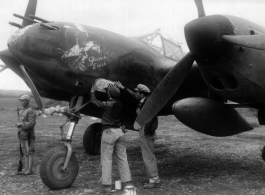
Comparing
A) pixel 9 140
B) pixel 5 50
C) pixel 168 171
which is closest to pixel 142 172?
pixel 168 171

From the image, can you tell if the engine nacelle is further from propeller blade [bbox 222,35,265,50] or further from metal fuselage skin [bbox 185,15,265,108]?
propeller blade [bbox 222,35,265,50]

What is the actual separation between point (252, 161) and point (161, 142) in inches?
147

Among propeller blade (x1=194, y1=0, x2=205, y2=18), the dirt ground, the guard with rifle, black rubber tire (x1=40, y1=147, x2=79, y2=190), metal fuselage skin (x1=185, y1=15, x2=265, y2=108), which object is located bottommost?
the dirt ground

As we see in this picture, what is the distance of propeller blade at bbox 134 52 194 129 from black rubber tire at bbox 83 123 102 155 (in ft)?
9.76

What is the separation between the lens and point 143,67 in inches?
237

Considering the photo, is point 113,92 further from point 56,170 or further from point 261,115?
point 261,115

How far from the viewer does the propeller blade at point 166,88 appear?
5.25 m

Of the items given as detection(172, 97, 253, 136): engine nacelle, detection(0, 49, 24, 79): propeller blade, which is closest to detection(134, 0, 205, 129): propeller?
detection(172, 97, 253, 136): engine nacelle

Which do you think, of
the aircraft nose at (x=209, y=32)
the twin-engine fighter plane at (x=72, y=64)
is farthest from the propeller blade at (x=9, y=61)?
the aircraft nose at (x=209, y=32)

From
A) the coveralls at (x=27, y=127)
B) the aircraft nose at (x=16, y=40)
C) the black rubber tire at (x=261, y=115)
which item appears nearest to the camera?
the aircraft nose at (x=16, y=40)

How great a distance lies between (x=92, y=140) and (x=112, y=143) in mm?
3373

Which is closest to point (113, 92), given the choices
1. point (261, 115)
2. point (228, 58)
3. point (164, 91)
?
point (164, 91)

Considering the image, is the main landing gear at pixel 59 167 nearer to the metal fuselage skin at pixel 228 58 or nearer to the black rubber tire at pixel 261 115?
the metal fuselage skin at pixel 228 58

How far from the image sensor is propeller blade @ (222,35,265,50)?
14.1 ft
